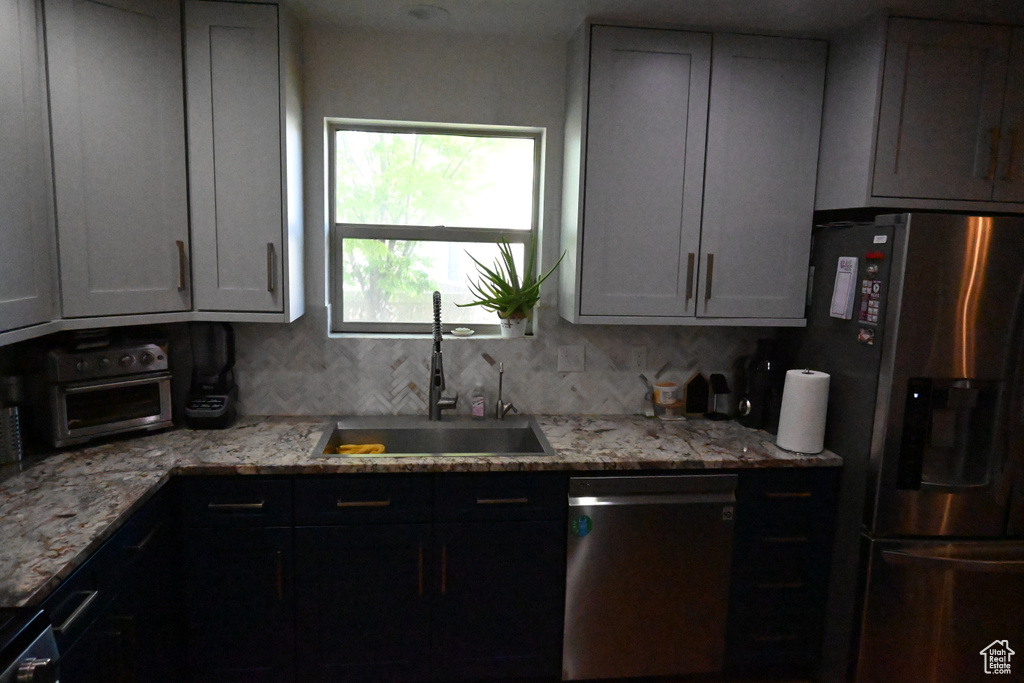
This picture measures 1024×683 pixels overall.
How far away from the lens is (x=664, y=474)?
88.5 inches

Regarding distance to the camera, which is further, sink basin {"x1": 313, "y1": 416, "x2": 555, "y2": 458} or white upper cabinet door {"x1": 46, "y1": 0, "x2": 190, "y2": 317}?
sink basin {"x1": 313, "y1": 416, "x2": 555, "y2": 458}

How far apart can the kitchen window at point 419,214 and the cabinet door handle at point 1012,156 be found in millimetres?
1712

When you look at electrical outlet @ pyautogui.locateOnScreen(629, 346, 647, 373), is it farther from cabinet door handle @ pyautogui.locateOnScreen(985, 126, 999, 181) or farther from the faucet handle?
cabinet door handle @ pyautogui.locateOnScreen(985, 126, 999, 181)

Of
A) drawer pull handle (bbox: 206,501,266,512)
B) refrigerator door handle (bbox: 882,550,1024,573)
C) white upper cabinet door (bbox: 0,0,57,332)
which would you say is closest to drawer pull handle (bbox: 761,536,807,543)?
refrigerator door handle (bbox: 882,550,1024,573)

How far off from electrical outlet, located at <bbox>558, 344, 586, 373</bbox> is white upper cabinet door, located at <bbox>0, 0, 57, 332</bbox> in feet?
6.00

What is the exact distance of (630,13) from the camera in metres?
2.27

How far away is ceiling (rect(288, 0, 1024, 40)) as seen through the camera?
2.13 m

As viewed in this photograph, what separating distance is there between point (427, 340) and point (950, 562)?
6.75 ft

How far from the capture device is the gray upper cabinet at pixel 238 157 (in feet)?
7.22

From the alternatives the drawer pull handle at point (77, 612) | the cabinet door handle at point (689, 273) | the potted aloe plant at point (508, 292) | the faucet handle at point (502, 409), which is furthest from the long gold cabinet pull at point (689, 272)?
the drawer pull handle at point (77, 612)

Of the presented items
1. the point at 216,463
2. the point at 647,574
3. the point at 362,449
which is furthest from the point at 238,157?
the point at 647,574

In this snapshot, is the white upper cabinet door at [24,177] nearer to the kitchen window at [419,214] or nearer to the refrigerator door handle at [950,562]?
the kitchen window at [419,214]

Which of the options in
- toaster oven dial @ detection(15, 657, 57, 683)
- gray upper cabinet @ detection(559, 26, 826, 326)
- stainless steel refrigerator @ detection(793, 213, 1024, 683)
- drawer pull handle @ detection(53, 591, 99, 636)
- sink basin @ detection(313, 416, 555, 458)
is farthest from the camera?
sink basin @ detection(313, 416, 555, 458)

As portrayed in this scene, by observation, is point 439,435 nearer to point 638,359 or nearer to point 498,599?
point 498,599
